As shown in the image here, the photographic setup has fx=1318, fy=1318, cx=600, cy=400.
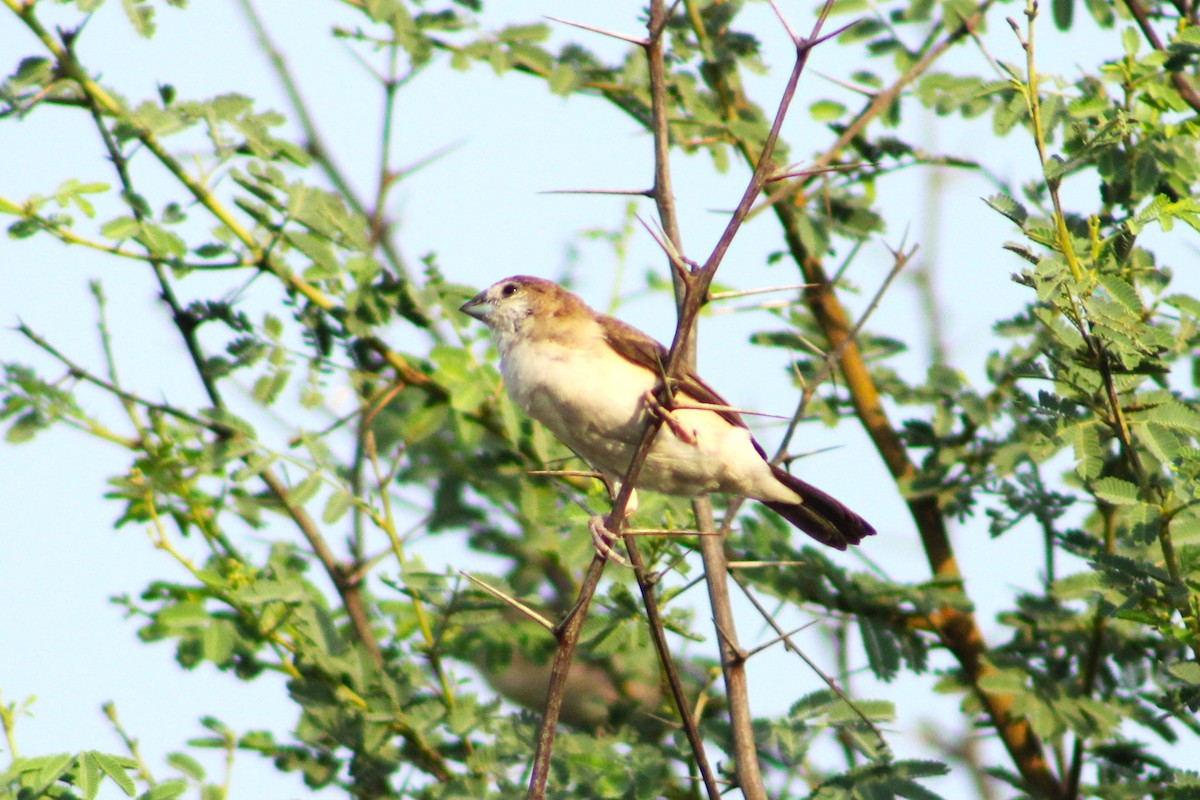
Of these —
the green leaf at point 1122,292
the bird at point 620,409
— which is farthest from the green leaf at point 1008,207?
the bird at point 620,409

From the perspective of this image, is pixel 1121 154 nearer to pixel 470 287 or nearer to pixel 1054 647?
pixel 1054 647

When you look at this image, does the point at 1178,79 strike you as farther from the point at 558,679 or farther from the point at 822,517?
the point at 558,679

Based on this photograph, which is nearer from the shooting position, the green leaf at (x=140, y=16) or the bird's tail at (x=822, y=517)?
the green leaf at (x=140, y=16)

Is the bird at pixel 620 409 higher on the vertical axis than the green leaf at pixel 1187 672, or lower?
higher

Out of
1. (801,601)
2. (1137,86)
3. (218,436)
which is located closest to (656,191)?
(1137,86)

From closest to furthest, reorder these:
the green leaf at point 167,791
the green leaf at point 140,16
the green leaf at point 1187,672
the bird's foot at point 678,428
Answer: the green leaf at point 1187,672, the green leaf at point 167,791, the bird's foot at point 678,428, the green leaf at point 140,16

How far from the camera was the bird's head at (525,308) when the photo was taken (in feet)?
14.9

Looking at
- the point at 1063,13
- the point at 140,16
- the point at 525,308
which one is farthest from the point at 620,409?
the point at 1063,13

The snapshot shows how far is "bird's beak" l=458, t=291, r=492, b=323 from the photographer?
485 centimetres

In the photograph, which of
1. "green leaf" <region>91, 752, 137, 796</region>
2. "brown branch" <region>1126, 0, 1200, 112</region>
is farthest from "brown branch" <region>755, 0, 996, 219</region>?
"green leaf" <region>91, 752, 137, 796</region>

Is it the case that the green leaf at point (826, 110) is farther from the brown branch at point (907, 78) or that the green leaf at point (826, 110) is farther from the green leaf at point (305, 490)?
the green leaf at point (305, 490)

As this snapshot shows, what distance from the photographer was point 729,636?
144 inches

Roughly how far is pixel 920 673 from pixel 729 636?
1349mm

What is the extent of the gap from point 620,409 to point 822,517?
3.52 ft
